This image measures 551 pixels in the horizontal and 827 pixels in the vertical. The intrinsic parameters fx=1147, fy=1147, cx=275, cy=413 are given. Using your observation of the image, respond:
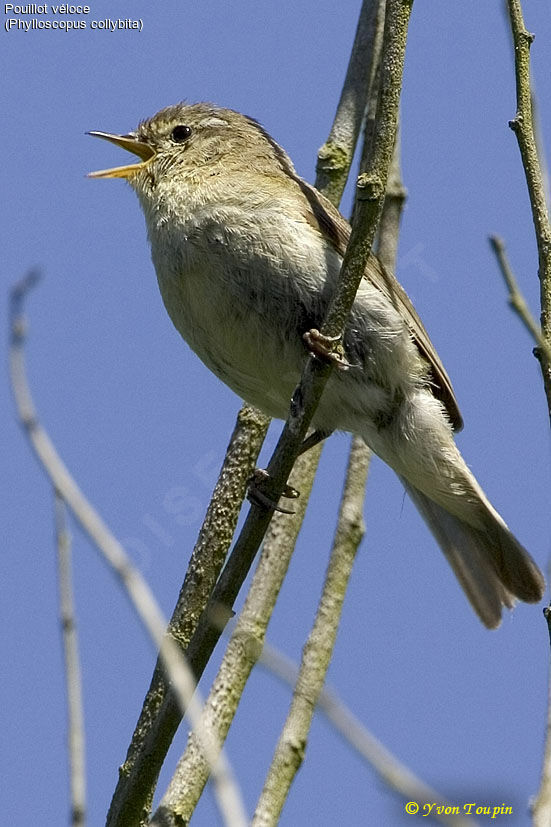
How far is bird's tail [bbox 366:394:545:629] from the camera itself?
4.47 metres

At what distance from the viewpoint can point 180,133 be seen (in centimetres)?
493

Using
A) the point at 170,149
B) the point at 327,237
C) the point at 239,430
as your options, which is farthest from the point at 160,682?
the point at 170,149

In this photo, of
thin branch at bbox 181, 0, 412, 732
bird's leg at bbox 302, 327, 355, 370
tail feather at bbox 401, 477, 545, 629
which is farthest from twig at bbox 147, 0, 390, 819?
bird's leg at bbox 302, 327, 355, 370

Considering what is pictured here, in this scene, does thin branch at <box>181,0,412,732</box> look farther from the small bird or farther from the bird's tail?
the bird's tail

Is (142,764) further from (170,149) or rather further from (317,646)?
(170,149)

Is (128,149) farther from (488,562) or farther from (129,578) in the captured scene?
(129,578)

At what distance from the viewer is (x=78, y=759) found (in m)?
2.24

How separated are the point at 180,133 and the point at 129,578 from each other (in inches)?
128

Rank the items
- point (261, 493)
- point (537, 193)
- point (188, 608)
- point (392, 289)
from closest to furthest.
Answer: point (537, 193) → point (261, 493) → point (188, 608) → point (392, 289)

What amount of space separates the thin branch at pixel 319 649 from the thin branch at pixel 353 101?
1.13 metres

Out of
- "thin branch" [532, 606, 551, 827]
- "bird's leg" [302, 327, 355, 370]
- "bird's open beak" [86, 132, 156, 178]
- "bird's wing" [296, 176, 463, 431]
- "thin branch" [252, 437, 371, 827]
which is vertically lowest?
"thin branch" [532, 606, 551, 827]

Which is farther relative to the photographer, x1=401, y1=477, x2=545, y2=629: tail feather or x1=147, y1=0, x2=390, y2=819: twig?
x1=401, y1=477, x2=545, y2=629: tail feather

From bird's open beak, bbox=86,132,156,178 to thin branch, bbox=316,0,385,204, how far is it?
2.46ft

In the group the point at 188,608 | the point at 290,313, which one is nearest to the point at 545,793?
the point at 188,608
